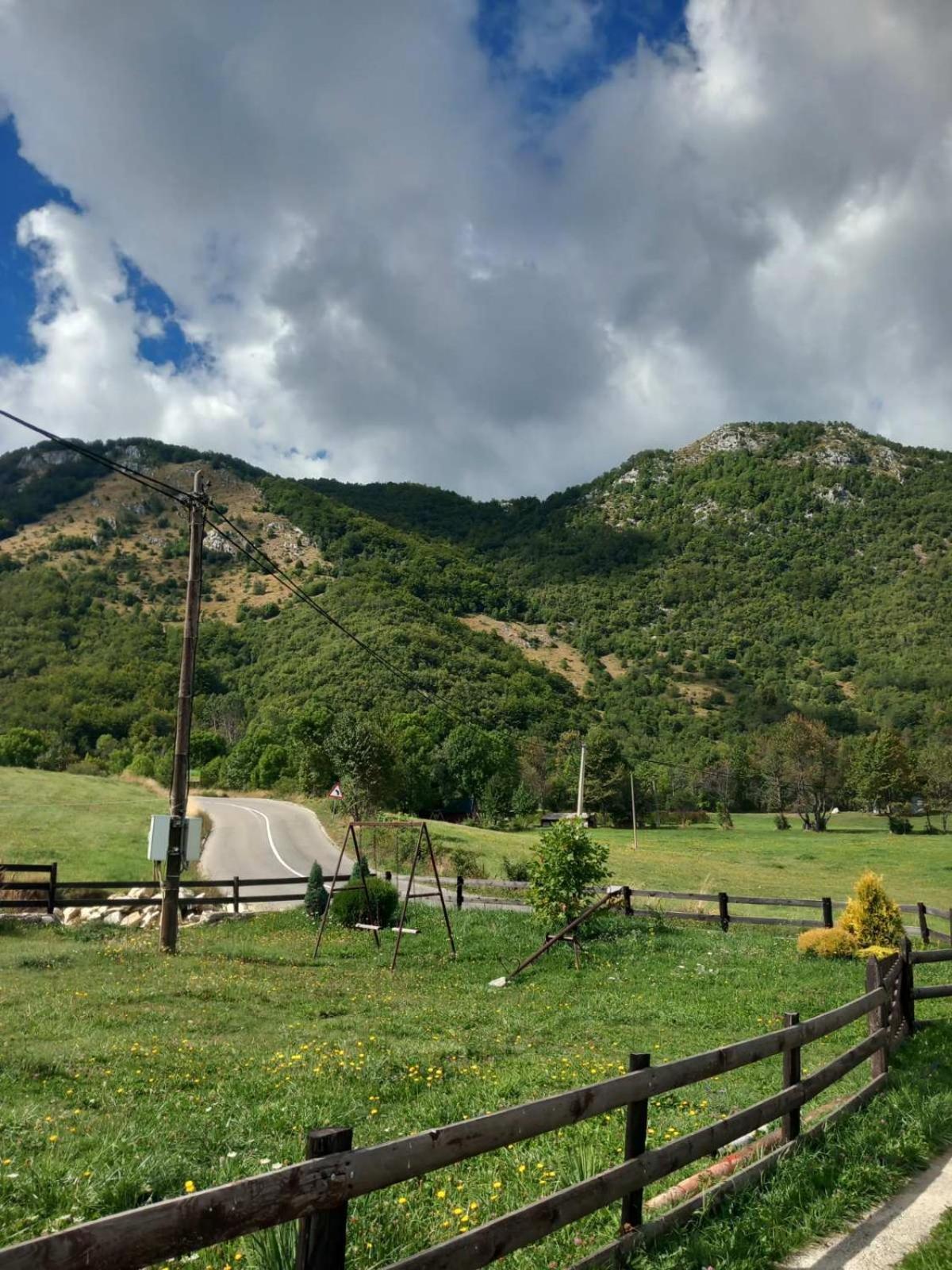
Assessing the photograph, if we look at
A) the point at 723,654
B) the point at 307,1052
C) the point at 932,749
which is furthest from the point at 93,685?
the point at 723,654

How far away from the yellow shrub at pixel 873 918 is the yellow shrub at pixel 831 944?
0.13m

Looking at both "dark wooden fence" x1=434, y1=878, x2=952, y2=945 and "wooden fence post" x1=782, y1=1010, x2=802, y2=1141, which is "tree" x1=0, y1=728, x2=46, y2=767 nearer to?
"dark wooden fence" x1=434, y1=878, x2=952, y2=945

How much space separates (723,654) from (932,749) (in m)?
88.2

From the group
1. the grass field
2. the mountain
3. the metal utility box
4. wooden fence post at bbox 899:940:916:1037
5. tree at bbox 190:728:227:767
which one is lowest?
the grass field

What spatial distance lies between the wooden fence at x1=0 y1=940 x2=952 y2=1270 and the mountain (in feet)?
232

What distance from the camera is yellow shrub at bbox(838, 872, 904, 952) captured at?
51.8ft

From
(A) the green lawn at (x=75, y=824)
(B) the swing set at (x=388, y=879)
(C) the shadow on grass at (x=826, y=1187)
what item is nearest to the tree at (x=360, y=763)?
(A) the green lawn at (x=75, y=824)

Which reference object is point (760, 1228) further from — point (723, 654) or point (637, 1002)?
point (723, 654)

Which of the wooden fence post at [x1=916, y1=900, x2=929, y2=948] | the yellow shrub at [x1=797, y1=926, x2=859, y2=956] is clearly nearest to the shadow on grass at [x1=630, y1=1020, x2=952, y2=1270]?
the yellow shrub at [x1=797, y1=926, x2=859, y2=956]

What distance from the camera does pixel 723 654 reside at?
177625 millimetres

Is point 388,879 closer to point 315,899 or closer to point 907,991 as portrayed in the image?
point 315,899

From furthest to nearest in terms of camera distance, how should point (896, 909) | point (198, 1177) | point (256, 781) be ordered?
point (256, 781)
point (896, 909)
point (198, 1177)

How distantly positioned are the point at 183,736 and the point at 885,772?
8465 centimetres

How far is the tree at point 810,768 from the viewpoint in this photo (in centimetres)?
8394
